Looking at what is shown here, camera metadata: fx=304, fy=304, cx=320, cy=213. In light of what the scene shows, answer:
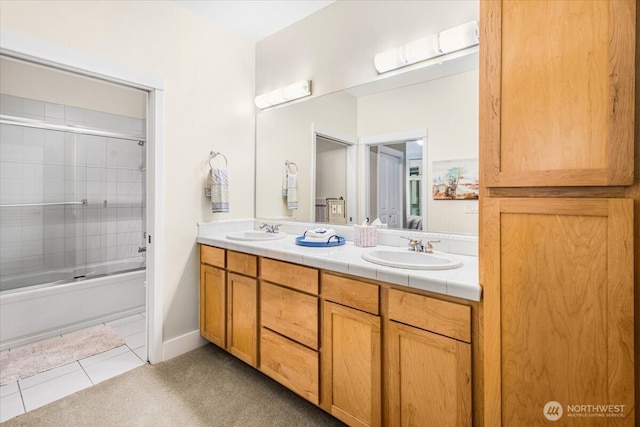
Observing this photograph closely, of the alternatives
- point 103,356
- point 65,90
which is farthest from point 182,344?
point 65,90

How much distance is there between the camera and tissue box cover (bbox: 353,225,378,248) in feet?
6.35

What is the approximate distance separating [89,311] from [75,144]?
1810 millimetres

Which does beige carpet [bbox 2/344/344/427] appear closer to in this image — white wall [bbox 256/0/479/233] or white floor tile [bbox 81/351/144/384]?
white floor tile [bbox 81/351/144/384]

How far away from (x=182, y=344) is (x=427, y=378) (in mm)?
1925

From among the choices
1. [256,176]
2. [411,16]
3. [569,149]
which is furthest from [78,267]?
[569,149]

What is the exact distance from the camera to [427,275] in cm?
122

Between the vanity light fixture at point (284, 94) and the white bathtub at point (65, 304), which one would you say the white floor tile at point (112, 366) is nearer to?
the white bathtub at point (65, 304)

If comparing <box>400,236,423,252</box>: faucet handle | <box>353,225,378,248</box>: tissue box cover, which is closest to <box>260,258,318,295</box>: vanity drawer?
<box>353,225,378,248</box>: tissue box cover

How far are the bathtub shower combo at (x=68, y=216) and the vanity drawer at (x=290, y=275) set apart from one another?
2.00m

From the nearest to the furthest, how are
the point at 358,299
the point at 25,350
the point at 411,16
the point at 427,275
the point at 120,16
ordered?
the point at 427,275
the point at 358,299
the point at 411,16
the point at 120,16
the point at 25,350

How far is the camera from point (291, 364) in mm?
1730

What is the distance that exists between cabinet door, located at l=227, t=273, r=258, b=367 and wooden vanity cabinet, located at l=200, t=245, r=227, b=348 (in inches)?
3.0

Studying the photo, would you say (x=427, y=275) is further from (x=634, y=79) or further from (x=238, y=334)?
(x=238, y=334)

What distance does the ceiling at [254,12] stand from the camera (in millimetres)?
2244
